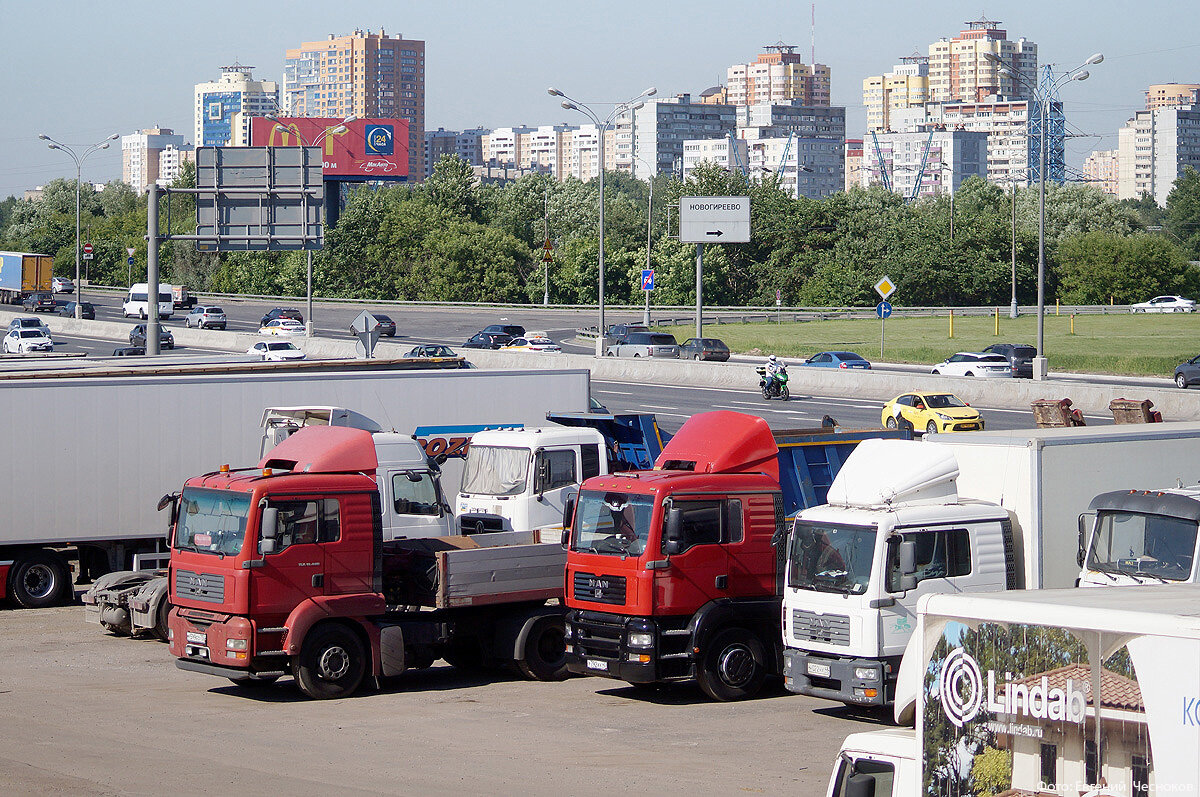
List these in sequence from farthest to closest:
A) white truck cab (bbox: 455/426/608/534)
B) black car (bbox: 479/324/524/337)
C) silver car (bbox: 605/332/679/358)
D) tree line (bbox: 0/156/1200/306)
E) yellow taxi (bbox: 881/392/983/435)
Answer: tree line (bbox: 0/156/1200/306)
black car (bbox: 479/324/524/337)
silver car (bbox: 605/332/679/358)
yellow taxi (bbox: 881/392/983/435)
white truck cab (bbox: 455/426/608/534)

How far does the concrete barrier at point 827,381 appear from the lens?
39.8m

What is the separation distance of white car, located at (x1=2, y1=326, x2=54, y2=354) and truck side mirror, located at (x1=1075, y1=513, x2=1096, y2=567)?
55.8m

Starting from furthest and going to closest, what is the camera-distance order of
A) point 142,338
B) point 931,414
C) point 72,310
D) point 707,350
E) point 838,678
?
point 72,310, point 142,338, point 707,350, point 931,414, point 838,678

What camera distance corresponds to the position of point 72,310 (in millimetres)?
87625

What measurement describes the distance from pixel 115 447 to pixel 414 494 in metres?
5.43

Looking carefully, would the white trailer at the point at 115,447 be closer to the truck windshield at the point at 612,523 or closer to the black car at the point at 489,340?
the truck windshield at the point at 612,523

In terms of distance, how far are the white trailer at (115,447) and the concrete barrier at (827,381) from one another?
23.4m

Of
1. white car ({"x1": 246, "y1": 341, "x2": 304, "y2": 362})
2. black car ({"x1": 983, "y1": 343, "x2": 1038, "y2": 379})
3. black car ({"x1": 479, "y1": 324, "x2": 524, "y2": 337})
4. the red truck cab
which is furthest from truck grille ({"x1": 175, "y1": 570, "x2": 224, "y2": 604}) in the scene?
black car ({"x1": 479, "y1": 324, "x2": 524, "y2": 337})

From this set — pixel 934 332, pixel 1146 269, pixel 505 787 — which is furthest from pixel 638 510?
pixel 1146 269

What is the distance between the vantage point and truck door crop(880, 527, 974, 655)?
1259 cm

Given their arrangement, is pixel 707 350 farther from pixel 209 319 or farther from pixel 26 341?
pixel 26 341

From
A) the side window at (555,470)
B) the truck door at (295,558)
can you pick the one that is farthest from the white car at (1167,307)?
the truck door at (295,558)

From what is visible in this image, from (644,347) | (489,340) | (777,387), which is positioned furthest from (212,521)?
(489,340)

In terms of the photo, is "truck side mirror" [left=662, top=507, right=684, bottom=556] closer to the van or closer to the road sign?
the road sign
